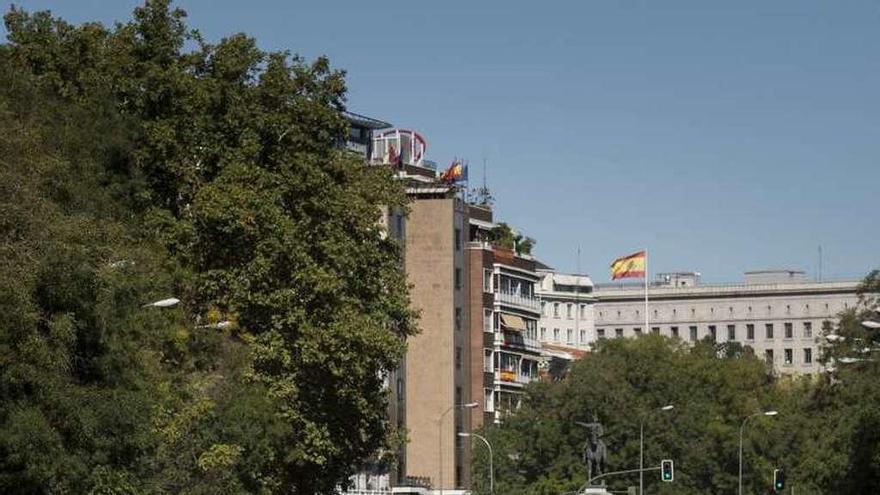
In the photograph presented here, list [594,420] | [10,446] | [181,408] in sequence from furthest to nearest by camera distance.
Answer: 1. [594,420]
2. [181,408]
3. [10,446]

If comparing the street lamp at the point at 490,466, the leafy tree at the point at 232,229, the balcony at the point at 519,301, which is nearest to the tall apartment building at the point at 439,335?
the street lamp at the point at 490,466

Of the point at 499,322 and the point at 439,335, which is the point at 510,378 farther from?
the point at 439,335

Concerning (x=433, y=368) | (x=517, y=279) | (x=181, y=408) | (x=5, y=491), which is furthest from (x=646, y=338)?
(x=5, y=491)

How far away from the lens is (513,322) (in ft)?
603

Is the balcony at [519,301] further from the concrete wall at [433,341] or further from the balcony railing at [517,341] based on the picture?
the concrete wall at [433,341]

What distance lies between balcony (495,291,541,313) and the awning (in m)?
1.08

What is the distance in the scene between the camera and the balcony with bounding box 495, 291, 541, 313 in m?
184

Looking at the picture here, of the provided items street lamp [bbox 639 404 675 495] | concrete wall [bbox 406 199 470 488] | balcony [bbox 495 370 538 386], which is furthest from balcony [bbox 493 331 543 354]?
street lamp [bbox 639 404 675 495]

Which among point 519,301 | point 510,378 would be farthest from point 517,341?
point 510,378

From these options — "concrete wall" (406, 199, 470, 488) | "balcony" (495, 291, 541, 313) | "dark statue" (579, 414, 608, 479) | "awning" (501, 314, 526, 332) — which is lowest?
"dark statue" (579, 414, 608, 479)

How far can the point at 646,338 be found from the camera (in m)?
153

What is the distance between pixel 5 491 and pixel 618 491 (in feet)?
288

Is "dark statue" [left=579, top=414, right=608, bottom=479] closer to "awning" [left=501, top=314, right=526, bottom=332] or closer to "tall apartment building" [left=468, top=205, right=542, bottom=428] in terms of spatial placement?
"tall apartment building" [left=468, top=205, right=542, bottom=428]

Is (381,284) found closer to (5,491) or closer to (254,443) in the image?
(254,443)
